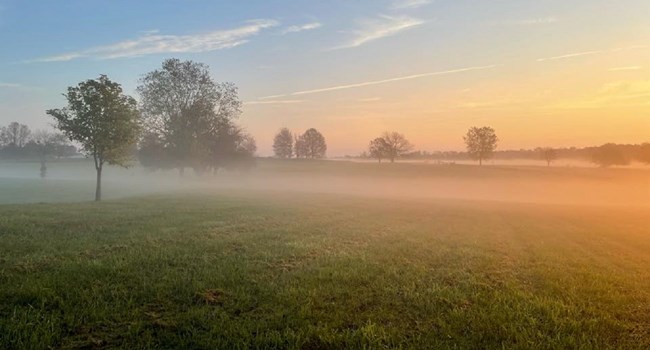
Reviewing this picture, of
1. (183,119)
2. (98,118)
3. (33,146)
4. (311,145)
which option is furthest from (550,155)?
(33,146)

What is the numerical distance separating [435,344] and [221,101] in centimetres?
5741

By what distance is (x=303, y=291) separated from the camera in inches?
328

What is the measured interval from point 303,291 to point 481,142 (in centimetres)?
10743

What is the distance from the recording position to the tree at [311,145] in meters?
133

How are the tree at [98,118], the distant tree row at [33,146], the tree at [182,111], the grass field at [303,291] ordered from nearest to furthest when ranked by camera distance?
the grass field at [303,291] → the tree at [98,118] → the tree at [182,111] → the distant tree row at [33,146]

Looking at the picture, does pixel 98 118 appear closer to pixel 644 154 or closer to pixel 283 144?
pixel 283 144

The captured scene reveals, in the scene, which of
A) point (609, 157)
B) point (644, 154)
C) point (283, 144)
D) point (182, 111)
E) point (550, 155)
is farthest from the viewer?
point (283, 144)

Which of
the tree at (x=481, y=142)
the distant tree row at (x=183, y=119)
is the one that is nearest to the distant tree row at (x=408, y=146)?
the tree at (x=481, y=142)

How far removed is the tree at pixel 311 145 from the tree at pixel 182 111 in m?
72.7

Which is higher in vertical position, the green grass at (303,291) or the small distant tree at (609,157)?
the small distant tree at (609,157)

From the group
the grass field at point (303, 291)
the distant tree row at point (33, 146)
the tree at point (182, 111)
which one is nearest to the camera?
the grass field at point (303, 291)

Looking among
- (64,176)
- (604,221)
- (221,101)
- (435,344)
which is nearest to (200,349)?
(435,344)

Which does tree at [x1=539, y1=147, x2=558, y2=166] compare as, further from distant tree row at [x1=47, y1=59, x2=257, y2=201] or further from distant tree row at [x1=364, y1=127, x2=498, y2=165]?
distant tree row at [x1=47, y1=59, x2=257, y2=201]

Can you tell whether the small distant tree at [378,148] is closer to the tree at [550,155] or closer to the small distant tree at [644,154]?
the tree at [550,155]
